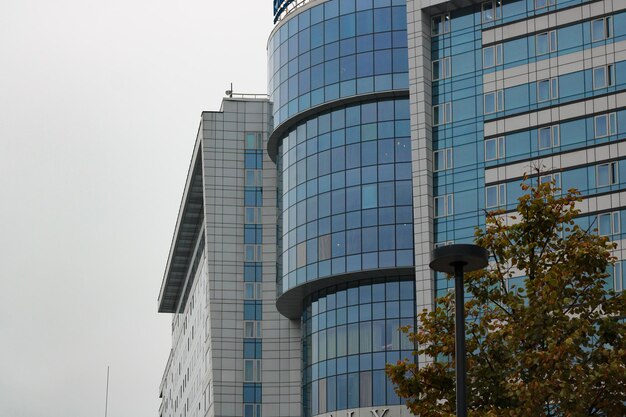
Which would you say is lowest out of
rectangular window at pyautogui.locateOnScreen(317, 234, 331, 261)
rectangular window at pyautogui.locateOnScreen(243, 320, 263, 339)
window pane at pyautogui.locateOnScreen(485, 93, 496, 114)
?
rectangular window at pyautogui.locateOnScreen(243, 320, 263, 339)

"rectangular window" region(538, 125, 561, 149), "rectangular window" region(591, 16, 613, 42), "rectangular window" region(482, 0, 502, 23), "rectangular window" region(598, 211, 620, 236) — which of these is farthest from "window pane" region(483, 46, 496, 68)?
"rectangular window" region(598, 211, 620, 236)

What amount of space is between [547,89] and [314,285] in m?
20.5

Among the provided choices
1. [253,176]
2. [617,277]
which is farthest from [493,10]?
[253,176]

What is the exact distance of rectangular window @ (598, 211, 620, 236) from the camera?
73.1m

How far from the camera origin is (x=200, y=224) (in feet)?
394

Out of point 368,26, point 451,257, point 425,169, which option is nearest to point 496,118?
point 425,169

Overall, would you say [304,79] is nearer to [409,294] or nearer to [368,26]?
[368,26]

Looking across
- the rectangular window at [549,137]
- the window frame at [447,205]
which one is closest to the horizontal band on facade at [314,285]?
the window frame at [447,205]

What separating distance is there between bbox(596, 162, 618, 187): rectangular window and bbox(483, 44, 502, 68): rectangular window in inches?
371

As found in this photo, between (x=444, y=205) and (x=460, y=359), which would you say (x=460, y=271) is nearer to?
(x=460, y=359)

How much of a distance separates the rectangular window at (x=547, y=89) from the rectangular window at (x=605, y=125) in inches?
118

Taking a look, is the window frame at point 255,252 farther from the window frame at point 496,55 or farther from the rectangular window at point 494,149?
the window frame at point 496,55

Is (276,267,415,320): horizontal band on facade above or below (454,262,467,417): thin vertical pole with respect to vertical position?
above

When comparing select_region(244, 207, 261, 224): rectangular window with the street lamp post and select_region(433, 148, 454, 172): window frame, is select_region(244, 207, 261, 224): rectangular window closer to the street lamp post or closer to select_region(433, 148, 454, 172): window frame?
select_region(433, 148, 454, 172): window frame
